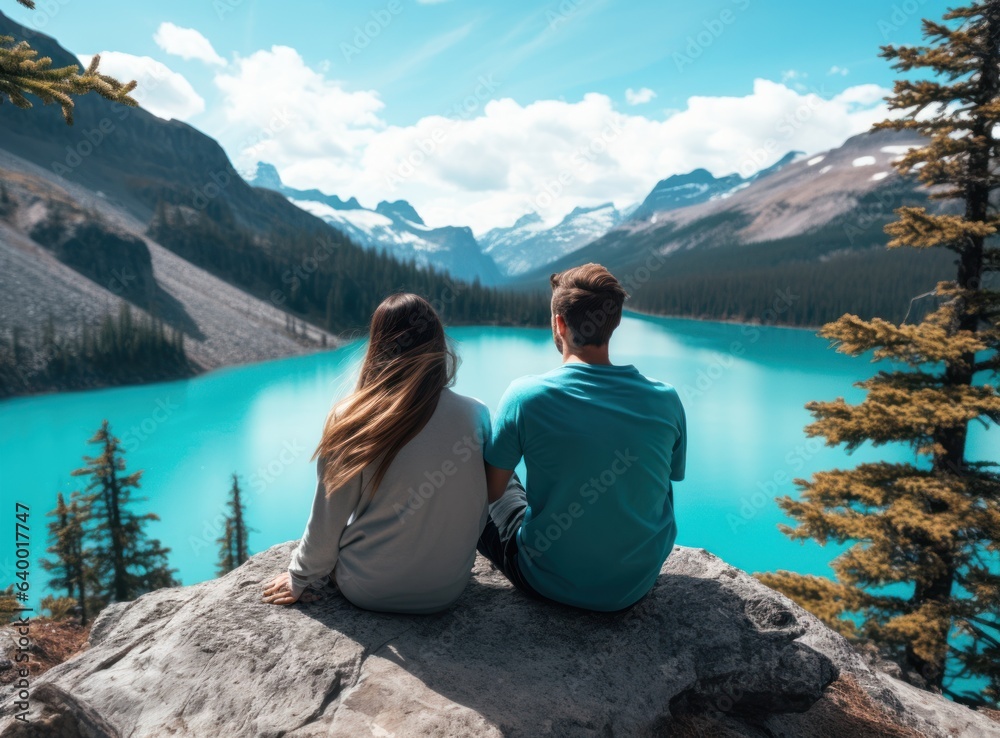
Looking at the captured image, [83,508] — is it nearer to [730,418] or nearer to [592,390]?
[592,390]

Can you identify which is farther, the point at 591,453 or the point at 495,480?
the point at 495,480

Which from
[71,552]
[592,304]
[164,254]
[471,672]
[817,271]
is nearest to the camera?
[471,672]

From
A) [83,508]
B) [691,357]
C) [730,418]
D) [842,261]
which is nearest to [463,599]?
[83,508]

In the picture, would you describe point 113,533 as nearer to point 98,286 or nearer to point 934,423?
point 934,423

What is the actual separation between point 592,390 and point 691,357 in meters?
60.7

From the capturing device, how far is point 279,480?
26.8 meters

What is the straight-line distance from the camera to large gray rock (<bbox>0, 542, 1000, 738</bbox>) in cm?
269

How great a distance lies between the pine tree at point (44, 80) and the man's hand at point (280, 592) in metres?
2.89

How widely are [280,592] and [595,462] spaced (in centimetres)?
194

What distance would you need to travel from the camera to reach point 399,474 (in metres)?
Result: 3.03

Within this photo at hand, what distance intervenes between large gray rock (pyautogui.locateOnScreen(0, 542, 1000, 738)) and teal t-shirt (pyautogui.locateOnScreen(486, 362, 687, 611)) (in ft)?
1.43

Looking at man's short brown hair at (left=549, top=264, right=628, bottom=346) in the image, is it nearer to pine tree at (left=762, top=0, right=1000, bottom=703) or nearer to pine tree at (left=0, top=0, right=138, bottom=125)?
pine tree at (left=0, top=0, right=138, bottom=125)

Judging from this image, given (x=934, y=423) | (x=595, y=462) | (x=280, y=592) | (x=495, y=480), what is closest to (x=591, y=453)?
(x=595, y=462)

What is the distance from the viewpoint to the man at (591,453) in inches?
121
